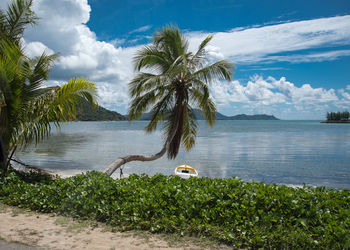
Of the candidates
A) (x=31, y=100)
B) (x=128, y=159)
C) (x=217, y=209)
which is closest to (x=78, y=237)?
(x=217, y=209)

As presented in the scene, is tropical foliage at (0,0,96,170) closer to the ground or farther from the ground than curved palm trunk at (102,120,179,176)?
farther from the ground

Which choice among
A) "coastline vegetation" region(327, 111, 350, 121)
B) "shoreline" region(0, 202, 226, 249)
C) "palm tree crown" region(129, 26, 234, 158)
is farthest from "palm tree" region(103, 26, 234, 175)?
"coastline vegetation" region(327, 111, 350, 121)

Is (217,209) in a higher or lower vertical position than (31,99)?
lower

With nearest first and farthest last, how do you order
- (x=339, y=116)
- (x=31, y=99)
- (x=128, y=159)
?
1. (x=31, y=99)
2. (x=128, y=159)
3. (x=339, y=116)

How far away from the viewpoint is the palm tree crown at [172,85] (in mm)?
10180

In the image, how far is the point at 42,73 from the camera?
26.6 ft

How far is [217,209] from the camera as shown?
4.70 metres

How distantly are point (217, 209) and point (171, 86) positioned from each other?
6630 millimetres

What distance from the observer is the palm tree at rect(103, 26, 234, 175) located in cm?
1017

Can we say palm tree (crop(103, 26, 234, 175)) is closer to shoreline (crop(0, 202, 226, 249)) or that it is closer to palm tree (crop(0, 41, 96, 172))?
palm tree (crop(0, 41, 96, 172))

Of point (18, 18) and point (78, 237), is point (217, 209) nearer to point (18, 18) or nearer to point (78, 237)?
point (78, 237)

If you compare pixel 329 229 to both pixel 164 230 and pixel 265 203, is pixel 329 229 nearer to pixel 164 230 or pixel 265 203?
pixel 265 203

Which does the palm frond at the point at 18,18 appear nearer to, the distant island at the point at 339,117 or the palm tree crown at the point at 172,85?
the palm tree crown at the point at 172,85

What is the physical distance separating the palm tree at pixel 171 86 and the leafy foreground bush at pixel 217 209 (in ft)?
13.3
